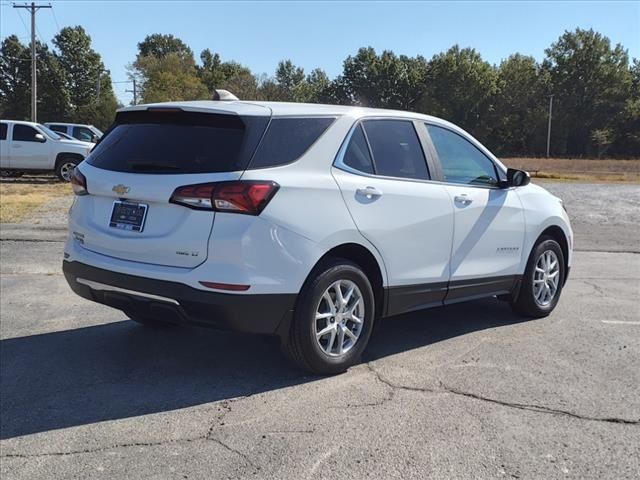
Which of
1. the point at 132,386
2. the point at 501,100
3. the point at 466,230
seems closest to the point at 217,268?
the point at 132,386

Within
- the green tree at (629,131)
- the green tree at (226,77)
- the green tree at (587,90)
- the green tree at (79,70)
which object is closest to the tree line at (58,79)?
the green tree at (79,70)

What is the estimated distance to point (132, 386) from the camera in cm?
436

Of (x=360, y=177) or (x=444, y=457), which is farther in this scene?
(x=360, y=177)

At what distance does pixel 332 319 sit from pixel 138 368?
145 centimetres

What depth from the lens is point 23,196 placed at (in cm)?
1688

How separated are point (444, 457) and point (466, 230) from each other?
2.38 metres

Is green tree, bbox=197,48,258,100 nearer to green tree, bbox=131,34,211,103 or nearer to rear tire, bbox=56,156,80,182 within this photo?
green tree, bbox=131,34,211,103

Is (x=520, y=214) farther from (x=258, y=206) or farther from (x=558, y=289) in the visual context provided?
(x=258, y=206)

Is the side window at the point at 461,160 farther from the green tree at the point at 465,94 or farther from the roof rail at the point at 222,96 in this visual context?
the green tree at the point at 465,94

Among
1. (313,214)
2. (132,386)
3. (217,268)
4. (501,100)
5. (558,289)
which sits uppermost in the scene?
(501,100)

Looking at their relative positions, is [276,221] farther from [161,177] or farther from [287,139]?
[161,177]

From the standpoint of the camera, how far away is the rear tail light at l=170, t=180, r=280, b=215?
395cm

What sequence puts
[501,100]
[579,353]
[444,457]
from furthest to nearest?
[501,100] < [579,353] < [444,457]

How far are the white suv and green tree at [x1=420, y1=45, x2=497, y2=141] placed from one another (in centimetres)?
9625
